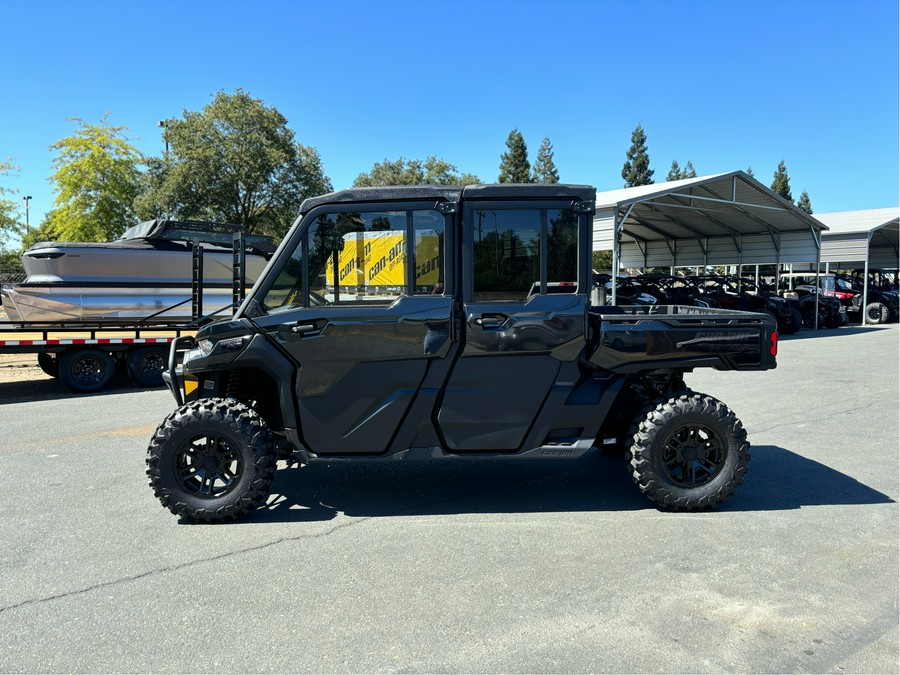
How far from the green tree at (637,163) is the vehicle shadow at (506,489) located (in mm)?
71328

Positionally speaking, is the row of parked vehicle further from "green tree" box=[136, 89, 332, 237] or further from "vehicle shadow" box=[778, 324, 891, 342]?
"green tree" box=[136, 89, 332, 237]

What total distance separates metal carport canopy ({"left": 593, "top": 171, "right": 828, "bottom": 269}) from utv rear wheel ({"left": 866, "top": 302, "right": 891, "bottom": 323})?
14.1ft

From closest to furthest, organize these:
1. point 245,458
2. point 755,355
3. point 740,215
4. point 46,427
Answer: point 245,458, point 755,355, point 46,427, point 740,215

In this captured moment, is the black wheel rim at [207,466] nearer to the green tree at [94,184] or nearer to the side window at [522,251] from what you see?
the side window at [522,251]

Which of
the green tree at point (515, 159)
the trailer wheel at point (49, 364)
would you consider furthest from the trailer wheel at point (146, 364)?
the green tree at point (515, 159)

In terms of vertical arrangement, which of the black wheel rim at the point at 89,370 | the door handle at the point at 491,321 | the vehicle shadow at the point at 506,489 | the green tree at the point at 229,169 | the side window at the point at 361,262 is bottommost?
the vehicle shadow at the point at 506,489

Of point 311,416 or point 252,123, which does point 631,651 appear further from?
point 252,123

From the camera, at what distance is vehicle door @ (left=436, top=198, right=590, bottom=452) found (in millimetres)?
4332

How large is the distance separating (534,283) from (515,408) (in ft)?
2.85

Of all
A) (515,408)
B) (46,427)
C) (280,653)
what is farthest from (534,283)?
(46,427)

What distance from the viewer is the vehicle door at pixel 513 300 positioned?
171 inches

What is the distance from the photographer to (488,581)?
3.58m

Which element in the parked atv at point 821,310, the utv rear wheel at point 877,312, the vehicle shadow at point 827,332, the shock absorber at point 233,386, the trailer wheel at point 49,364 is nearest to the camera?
the shock absorber at point 233,386

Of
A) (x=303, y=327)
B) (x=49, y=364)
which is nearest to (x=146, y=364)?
(x=49, y=364)
